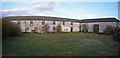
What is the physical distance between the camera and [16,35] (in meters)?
2.48

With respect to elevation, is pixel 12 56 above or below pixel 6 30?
below

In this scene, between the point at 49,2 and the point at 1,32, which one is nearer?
the point at 1,32

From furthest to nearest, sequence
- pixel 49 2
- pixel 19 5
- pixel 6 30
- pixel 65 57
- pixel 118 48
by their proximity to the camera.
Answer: pixel 49 2 < pixel 19 5 < pixel 118 48 < pixel 65 57 < pixel 6 30

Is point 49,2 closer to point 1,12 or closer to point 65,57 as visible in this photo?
point 1,12

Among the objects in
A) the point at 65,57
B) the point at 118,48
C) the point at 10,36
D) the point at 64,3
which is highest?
the point at 64,3

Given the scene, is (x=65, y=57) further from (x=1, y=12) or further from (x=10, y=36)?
(x=1, y=12)

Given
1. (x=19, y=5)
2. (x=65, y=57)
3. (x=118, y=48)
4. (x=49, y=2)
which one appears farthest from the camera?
(x=49, y=2)

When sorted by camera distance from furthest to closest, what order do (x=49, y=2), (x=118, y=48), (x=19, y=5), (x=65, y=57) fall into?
(x=49, y=2)
(x=19, y=5)
(x=118, y=48)
(x=65, y=57)

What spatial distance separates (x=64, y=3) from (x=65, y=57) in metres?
2.22

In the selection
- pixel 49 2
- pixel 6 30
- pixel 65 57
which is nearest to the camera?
pixel 6 30

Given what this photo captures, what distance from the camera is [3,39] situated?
87.5 inches

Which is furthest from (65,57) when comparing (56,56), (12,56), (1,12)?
(1,12)

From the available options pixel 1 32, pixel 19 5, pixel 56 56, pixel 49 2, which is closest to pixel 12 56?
pixel 1 32

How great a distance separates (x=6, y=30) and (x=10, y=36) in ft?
0.78
